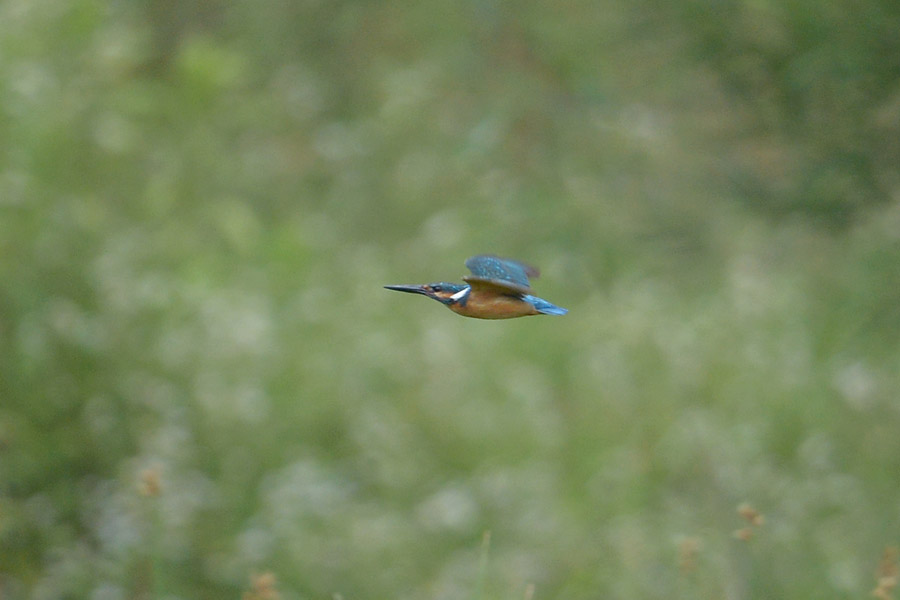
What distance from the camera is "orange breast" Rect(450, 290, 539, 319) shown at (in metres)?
1.28

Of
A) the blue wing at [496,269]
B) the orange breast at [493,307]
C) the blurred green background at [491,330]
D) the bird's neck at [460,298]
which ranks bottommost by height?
the orange breast at [493,307]

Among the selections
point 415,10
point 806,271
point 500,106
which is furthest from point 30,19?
point 806,271

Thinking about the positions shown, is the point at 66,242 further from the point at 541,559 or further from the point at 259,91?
the point at 259,91

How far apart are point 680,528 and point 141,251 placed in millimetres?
2101

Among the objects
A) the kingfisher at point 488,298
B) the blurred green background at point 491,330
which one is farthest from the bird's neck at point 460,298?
the blurred green background at point 491,330

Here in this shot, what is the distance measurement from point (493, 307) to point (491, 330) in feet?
14.3

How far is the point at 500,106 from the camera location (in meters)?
3.84

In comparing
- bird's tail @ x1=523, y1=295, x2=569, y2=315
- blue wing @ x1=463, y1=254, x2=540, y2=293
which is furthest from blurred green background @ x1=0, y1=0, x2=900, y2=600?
bird's tail @ x1=523, y1=295, x2=569, y2=315

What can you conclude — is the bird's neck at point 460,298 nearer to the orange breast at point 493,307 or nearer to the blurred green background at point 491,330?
the orange breast at point 493,307

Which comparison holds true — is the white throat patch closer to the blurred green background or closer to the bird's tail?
the bird's tail

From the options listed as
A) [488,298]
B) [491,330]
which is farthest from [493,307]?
[491,330]

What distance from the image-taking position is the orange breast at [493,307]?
1276 mm

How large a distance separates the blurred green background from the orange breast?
4.73ft

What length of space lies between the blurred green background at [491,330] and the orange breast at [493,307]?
1.44m
